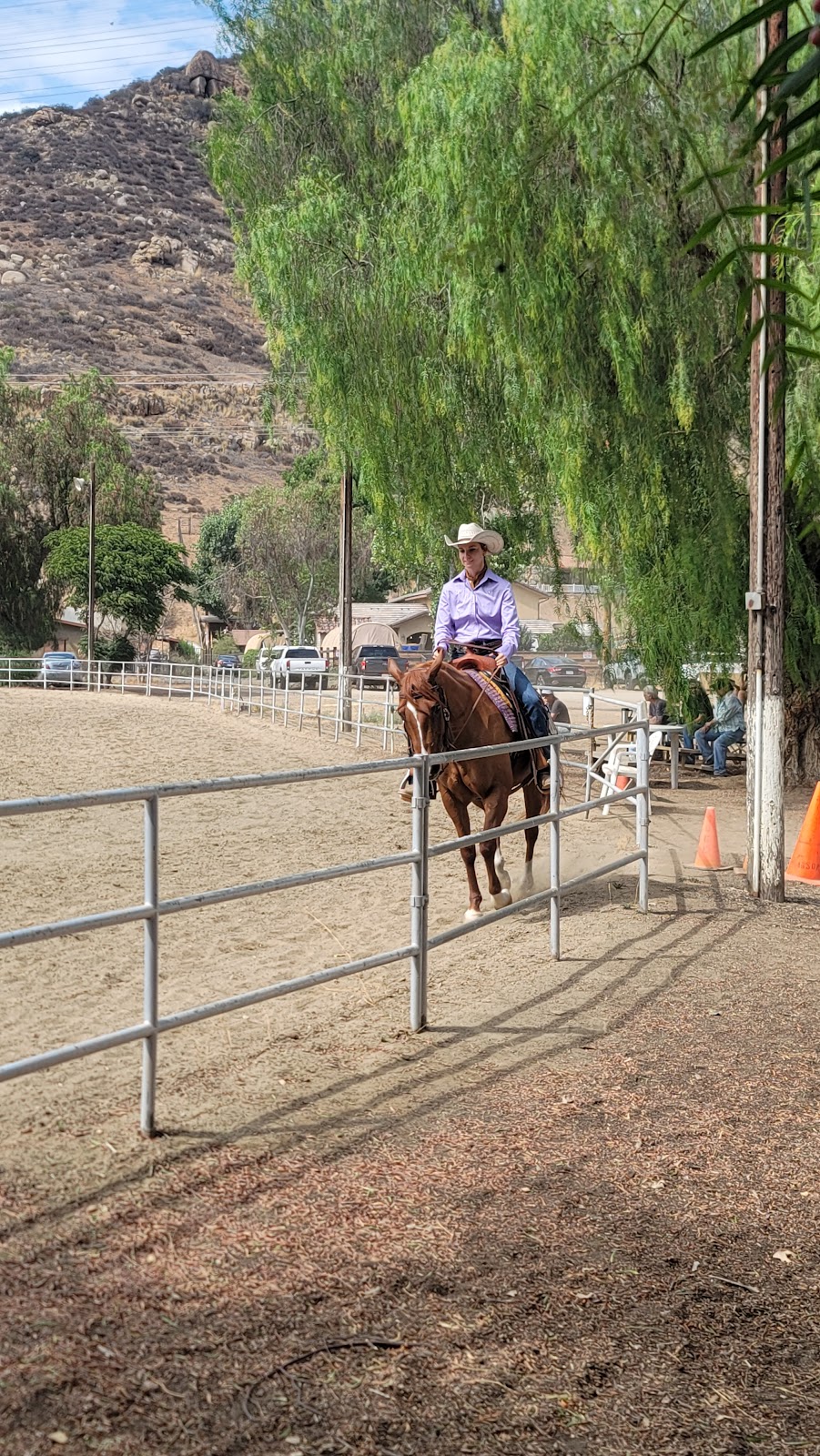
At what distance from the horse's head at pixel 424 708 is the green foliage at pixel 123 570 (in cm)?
5699

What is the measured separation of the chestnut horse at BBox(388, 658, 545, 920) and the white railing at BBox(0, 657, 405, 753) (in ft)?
12.6

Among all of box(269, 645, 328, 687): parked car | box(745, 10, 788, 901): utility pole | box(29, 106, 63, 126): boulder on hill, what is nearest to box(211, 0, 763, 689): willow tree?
box(745, 10, 788, 901): utility pole

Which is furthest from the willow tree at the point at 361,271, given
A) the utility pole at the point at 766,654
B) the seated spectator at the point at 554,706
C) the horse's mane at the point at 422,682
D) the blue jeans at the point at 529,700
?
the horse's mane at the point at 422,682

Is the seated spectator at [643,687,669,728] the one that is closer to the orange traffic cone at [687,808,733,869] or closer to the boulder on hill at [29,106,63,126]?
the orange traffic cone at [687,808,733,869]

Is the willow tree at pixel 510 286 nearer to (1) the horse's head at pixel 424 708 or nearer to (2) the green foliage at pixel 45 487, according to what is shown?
(1) the horse's head at pixel 424 708

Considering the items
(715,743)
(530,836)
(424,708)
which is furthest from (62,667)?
(424,708)

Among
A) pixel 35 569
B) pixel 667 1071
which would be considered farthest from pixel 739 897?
pixel 35 569

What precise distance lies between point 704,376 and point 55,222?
156352mm

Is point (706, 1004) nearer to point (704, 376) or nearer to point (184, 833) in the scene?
point (184, 833)

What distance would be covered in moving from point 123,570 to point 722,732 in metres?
48.0

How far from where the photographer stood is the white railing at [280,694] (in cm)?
2427

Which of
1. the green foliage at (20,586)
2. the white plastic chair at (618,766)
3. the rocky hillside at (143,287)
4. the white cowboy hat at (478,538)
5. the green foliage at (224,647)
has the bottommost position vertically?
the white plastic chair at (618,766)

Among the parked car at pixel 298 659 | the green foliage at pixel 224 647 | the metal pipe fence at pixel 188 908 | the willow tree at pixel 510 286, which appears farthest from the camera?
the green foliage at pixel 224 647

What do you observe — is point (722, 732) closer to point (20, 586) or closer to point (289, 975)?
point (289, 975)
